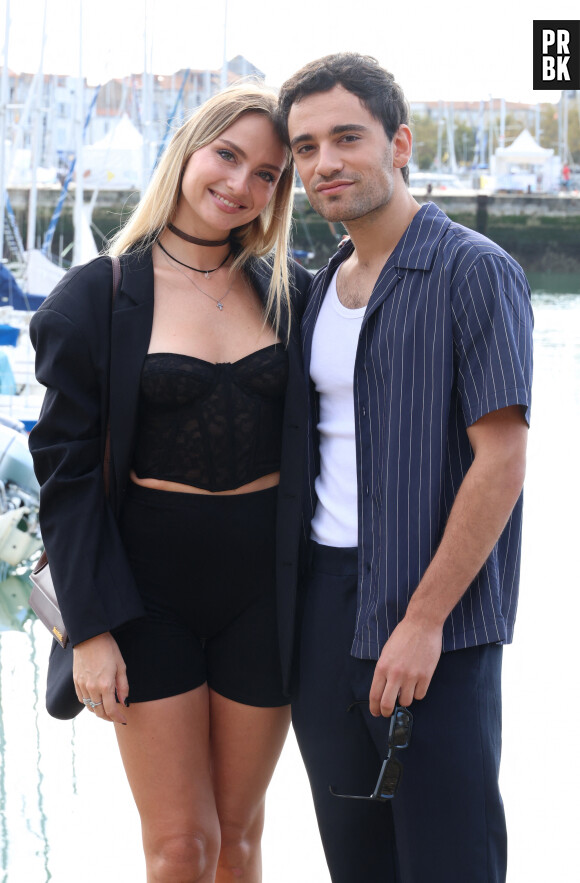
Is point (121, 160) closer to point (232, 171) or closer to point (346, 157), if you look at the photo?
point (232, 171)

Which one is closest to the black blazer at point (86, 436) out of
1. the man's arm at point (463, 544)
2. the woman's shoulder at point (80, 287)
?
the woman's shoulder at point (80, 287)

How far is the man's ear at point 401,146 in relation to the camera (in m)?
1.99

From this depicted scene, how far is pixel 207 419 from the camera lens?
1.99 meters

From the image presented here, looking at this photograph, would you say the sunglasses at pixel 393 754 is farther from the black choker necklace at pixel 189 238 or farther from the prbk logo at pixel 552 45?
the prbk logo at pixel 552 45

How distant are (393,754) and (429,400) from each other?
1.95 feet

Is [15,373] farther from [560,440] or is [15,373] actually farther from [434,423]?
[434,423]

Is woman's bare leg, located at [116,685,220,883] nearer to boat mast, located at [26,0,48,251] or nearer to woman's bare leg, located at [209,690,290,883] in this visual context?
woman's bare leg, located at [209,690,290,883]

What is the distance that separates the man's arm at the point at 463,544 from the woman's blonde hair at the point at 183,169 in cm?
60

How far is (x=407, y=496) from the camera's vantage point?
1784 mm

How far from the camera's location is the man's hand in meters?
1.75

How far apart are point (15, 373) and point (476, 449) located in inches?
331

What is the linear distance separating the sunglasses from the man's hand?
0.02m

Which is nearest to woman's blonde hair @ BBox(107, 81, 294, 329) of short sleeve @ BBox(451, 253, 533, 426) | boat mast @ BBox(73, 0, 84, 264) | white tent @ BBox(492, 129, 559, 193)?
short sleeve @ BBox(451, 253, 533, 426)

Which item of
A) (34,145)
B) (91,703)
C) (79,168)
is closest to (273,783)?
(91,703)
